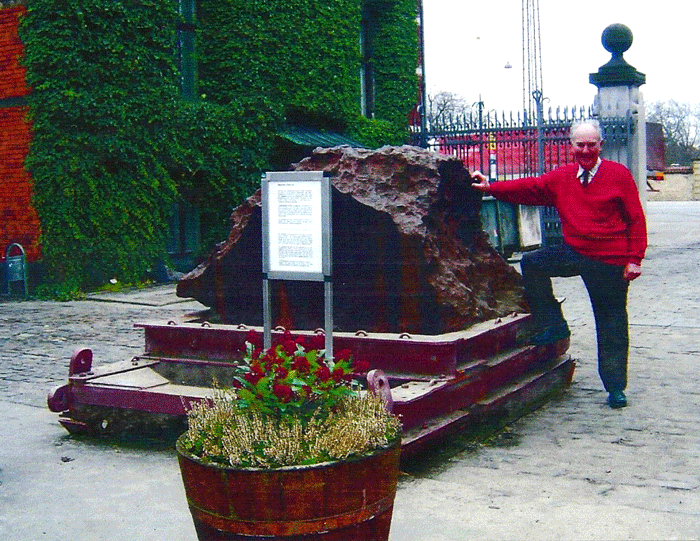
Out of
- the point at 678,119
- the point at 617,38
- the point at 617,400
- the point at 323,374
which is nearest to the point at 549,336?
the point at 617,400

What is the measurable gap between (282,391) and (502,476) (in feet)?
6.76

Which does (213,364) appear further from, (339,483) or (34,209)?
(34,209)

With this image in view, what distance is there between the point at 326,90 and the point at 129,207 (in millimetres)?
5969

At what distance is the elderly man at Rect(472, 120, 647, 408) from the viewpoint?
655cm

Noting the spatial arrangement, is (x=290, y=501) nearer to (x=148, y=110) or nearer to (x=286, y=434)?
(x=286, y=434)

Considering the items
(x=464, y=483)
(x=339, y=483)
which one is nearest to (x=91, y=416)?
(x=464, y=483)

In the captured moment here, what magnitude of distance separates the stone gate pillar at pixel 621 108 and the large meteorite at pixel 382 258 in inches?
472

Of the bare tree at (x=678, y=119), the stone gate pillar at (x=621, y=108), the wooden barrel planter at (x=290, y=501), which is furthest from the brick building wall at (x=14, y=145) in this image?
the bare tree at (x=678, y=119)

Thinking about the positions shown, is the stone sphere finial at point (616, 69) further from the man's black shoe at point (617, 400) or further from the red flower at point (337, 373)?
the red flower at point (337, 373)

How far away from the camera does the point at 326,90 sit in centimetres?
1977

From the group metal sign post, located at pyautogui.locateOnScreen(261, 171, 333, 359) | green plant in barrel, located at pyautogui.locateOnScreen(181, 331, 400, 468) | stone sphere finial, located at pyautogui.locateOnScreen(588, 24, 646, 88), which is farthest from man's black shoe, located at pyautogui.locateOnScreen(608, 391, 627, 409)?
stone sphere finial, located at pyautogui.locateOnScreen(588, 24, 646, 88)

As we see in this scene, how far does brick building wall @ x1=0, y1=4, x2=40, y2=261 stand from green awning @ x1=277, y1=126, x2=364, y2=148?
4964mm

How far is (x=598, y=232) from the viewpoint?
6590 millimetres

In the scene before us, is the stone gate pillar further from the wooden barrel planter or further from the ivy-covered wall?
the wooden barrel planter
